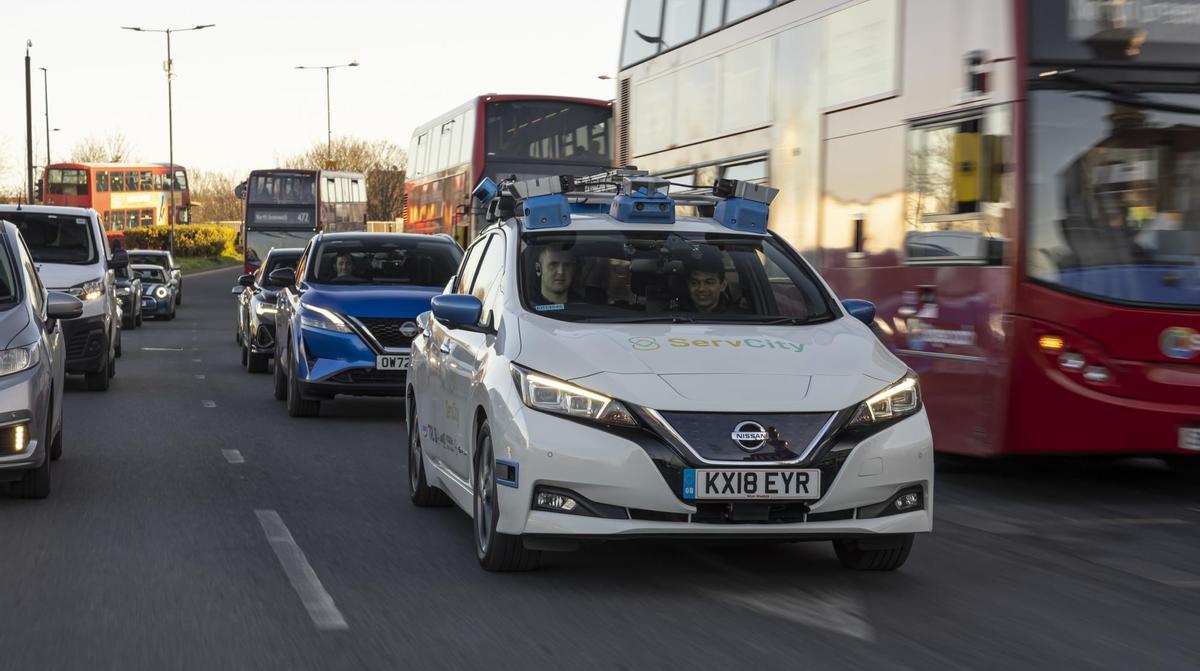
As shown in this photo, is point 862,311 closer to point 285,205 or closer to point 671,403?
point 671,403

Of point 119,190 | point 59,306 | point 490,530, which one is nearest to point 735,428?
point 490,530

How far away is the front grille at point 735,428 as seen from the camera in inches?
258

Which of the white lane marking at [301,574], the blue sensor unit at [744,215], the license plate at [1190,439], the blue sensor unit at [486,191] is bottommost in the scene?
the white lane marking at [301,574]

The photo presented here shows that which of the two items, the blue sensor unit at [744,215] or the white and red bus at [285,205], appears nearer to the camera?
the blue sensor unit at [744,215]

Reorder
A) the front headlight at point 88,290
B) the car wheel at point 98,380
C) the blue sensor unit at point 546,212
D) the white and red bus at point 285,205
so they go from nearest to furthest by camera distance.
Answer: the blue sensor unit at point 546,212 < the front headlight at point 88,290 < the car wheel at point 98,380 < the white and red bus at point 285,205

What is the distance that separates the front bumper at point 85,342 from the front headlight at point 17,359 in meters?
8.51

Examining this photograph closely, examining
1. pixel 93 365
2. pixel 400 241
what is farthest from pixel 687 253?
pixel 93 365

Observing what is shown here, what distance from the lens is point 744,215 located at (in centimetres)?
838

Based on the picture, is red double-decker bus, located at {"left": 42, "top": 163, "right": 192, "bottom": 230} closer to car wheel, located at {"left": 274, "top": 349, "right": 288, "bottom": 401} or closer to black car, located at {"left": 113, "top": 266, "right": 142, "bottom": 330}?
black car, located at {"left": 113, "top": 266, "right": 142, "bottom": 330}

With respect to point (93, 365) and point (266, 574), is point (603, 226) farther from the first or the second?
point (93, 365)

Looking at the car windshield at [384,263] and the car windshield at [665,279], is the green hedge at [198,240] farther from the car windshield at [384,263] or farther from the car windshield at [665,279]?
the car windshield at [665,279]

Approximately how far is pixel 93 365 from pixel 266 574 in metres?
11.7

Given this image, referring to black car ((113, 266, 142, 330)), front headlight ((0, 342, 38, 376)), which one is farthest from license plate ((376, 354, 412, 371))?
black car ((113, 266, 142, 330))

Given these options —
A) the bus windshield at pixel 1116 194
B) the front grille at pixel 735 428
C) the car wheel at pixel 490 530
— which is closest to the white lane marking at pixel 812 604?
the front grille at pixel 735 428
